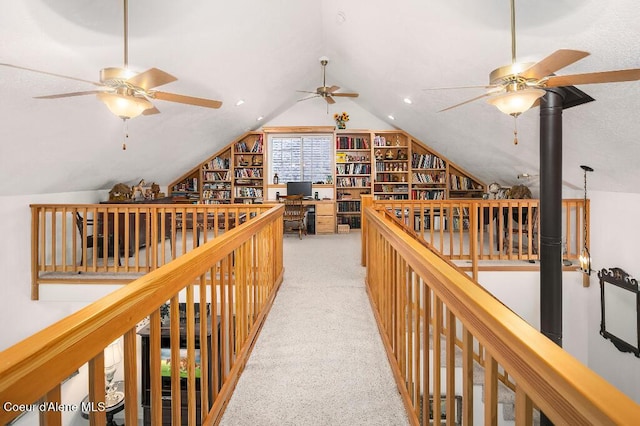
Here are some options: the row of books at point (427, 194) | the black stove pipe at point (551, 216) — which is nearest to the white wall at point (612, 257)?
the black stove pipe at point (551, 216)

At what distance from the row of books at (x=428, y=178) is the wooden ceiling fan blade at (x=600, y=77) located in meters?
5.77

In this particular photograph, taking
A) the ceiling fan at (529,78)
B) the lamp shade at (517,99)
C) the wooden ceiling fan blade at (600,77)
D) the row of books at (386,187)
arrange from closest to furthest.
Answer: the wooden ceiling fan blade at (600,77), the ceiling fan at (529,78), the lamp shade at (517,99), the row of books at (386,187)

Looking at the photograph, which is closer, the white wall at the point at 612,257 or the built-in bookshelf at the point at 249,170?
the white wall at the point at 612,257

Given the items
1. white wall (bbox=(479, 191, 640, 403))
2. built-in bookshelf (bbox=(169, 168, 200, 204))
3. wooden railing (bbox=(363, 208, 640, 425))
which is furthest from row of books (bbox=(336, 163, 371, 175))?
wooden railing (bbox=(363, 208, 640, 425))

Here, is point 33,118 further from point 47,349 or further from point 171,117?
point 47,349

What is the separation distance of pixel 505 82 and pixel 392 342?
1.84 meters

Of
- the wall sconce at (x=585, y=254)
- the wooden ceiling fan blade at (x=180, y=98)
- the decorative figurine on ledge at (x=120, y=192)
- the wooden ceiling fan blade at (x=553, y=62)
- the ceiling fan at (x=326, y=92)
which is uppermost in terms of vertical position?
the ceiling fan at (x=326, y=92)

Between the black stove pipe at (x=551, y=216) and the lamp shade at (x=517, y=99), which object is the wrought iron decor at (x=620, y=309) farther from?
the lamp shade at (x=517, y=99)

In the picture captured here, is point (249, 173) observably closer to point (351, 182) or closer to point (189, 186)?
point (189, 186)

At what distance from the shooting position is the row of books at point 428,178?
26.2ft

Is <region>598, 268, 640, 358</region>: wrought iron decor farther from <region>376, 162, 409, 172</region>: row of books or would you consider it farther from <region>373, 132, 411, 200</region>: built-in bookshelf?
<region>376, 162, 409, 172</region>: row of books

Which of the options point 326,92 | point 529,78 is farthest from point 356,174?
point 529,78

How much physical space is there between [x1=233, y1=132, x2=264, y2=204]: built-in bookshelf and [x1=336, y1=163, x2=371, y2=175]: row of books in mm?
1769

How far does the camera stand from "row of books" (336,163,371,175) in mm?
8070
